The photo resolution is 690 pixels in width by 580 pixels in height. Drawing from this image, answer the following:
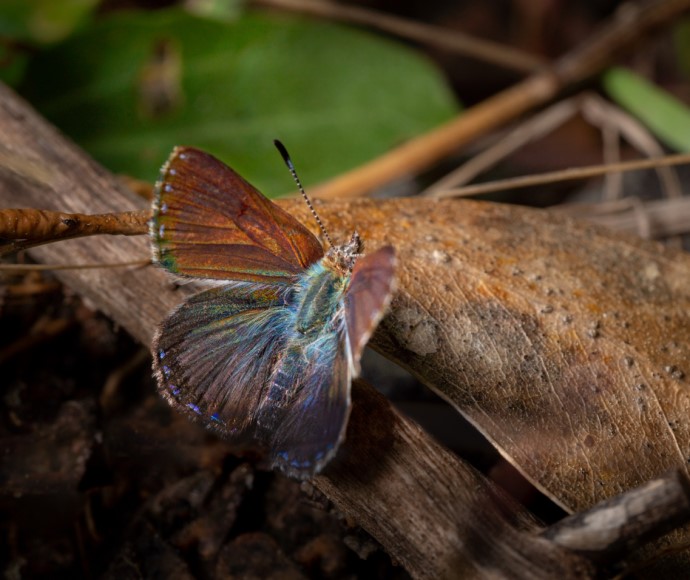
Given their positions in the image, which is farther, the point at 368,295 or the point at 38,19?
the point at 38,19

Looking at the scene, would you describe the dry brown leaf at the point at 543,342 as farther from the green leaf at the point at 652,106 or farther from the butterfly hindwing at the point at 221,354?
the green leaf at the point at 652,106

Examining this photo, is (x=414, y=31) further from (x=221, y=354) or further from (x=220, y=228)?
(x=221, y=354)

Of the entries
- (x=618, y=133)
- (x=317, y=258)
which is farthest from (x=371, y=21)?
(x=317, y=258)

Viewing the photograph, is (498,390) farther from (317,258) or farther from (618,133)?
(618,133)

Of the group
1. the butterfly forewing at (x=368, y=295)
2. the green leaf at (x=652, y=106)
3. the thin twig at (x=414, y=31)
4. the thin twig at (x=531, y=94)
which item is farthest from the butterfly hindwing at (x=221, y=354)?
the green leaf at (x=652, y=106)

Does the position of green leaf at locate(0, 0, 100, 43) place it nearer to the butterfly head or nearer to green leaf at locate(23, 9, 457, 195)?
green leaf at locate(23, 9, 457, 195)

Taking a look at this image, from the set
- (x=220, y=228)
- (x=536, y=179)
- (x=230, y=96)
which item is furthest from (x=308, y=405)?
(x=230, y=96)
